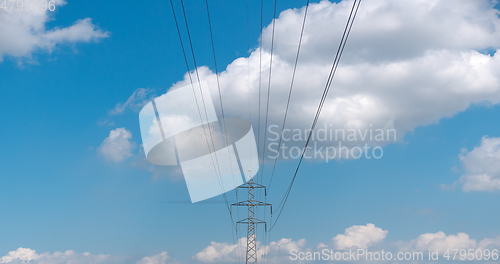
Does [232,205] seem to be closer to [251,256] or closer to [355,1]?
[251,256]

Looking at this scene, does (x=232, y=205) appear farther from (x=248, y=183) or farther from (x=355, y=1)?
(x=355, y=1)

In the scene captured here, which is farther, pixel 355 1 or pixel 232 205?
pixel 232 205

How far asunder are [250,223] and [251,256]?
502cm

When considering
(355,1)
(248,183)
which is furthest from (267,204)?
(355,1)

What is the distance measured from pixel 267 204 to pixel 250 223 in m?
4.71

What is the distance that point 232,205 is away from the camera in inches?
4053

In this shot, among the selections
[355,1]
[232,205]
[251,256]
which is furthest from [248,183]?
[355,1]

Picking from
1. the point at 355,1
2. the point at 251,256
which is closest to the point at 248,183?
the point at 251,256

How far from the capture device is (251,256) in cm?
10138

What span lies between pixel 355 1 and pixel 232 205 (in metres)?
64.0

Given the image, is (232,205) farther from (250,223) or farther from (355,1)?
(355,1)

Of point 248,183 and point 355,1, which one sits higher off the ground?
point 248,183

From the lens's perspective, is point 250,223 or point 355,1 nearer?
point 355,1

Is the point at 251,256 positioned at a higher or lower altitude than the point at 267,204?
lower
